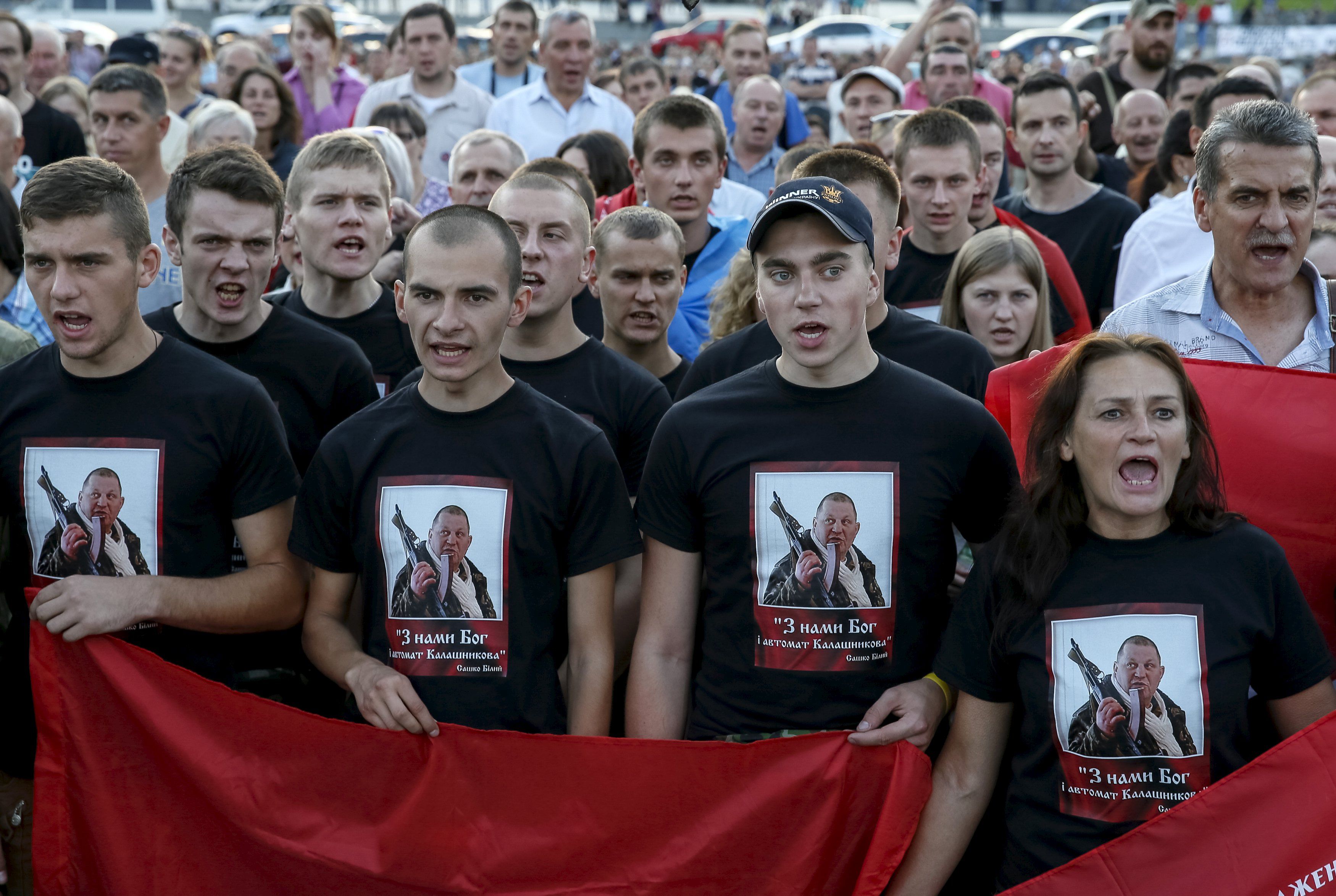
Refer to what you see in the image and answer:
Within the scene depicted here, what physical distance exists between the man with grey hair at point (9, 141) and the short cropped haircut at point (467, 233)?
3.49 m

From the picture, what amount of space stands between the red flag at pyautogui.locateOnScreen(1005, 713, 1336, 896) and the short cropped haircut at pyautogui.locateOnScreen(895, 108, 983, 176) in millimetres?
3160

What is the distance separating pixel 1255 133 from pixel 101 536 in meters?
3.27

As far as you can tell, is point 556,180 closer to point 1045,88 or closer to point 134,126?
point 134,126

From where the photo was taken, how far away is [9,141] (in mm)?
6184

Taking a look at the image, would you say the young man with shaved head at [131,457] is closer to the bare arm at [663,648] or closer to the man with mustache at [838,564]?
the bare arm at [663,648]

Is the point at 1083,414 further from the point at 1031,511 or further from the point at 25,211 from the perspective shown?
the point at 25,211

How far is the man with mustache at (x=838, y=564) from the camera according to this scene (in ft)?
10.1

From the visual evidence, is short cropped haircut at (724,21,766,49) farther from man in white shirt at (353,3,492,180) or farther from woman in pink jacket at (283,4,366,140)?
woman in pink jacket at (283,4,366,140)

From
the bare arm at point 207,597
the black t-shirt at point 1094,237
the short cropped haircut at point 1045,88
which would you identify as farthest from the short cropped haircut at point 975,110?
the bare arm at point 207,597

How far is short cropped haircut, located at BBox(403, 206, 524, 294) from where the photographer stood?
344cm

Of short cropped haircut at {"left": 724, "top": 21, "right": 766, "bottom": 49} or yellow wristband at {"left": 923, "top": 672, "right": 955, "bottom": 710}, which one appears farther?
short cropped haircut at {"left": 724, "top": 21, "right": 766, "bottom": 49}

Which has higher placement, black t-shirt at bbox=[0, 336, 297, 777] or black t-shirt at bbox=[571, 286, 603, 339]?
black t-shirt at bbox=[571, 286, 603, 339]

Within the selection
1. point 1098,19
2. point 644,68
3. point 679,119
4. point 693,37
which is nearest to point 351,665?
point 679,119

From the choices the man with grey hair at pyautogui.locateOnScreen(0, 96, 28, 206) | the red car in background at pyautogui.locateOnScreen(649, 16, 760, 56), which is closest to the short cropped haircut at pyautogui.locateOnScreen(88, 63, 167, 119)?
the man with grey hair at pyautogui.locateOnScreen(0, 96, 28, 206)
